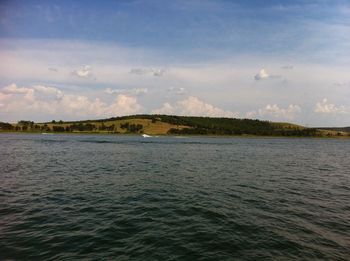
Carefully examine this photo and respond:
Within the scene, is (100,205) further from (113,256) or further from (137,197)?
(113,256)

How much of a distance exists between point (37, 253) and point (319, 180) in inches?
1736

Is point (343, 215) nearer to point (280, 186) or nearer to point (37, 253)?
point (280, 186)

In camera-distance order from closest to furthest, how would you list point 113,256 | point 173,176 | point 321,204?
1. point 113,256
2. point 321,204
3. point 173,176

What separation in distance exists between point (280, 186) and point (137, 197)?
66.9 feet

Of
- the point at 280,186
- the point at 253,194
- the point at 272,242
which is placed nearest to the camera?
the point at 272,242

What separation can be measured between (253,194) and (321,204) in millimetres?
7013

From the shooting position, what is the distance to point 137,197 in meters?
33.1

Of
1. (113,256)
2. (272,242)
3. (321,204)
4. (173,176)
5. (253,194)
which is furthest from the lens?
(173,176)

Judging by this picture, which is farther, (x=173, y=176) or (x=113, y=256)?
(x=173, y=176)

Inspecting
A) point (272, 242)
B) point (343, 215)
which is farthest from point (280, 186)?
point (272, 242)

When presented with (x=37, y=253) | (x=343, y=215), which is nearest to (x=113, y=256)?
(x=37, y=253)

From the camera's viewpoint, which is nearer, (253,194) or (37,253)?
(37,253)

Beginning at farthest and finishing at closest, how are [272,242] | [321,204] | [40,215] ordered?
[321,204]
[40,215]
[272,242]

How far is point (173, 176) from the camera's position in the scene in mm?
49344
